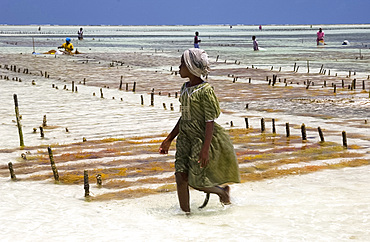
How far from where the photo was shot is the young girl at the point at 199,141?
5633mm

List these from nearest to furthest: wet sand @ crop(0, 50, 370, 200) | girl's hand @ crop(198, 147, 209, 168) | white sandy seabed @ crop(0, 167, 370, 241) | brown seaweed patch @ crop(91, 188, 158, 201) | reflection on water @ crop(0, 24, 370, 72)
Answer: white sandy seabed @ crop(0, 167, 370, 241) → girl's hand @ crop(198, 147, 209, 168) → brown seaweed patch @ crop(91, 188, 158, 201) → wet sand @ crop(0, 50, 370, 200) → reflection on water @ crop(0, 24, 370, 72)

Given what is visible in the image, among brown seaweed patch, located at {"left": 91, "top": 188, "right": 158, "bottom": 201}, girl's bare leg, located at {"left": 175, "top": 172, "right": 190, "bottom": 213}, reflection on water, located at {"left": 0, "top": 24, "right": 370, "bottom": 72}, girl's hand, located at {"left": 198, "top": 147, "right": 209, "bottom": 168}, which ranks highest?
reflection on water, located at {"left": 0, "top": 24, "right": 370, "bottom": 72}

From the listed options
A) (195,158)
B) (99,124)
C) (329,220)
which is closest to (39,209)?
(195,158)

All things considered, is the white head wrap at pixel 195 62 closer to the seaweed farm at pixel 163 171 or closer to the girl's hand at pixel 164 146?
the girl's hand at pixel 164 146

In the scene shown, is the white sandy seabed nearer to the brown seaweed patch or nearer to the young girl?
the brown seaweed patch

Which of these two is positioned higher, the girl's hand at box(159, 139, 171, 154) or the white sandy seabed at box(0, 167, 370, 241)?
the girl's hand at box(159, 139, 171, 154)

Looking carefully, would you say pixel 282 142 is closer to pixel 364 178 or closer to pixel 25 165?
pixel 364 178

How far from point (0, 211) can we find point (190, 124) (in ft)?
6.98

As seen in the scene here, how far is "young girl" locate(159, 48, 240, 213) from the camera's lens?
563 cm

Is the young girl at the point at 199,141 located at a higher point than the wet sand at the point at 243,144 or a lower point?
higher

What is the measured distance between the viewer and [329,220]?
5703mm

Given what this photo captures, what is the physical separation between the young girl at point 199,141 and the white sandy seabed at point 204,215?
0.39 m

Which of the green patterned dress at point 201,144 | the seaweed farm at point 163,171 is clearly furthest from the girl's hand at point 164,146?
the seaweed farm at point 163,171

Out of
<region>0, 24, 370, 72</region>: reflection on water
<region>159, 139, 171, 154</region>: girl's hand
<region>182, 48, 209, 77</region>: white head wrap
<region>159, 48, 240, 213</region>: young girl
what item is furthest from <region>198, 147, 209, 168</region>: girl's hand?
<region>0, 24, 370, 72</region>: reflection on water
